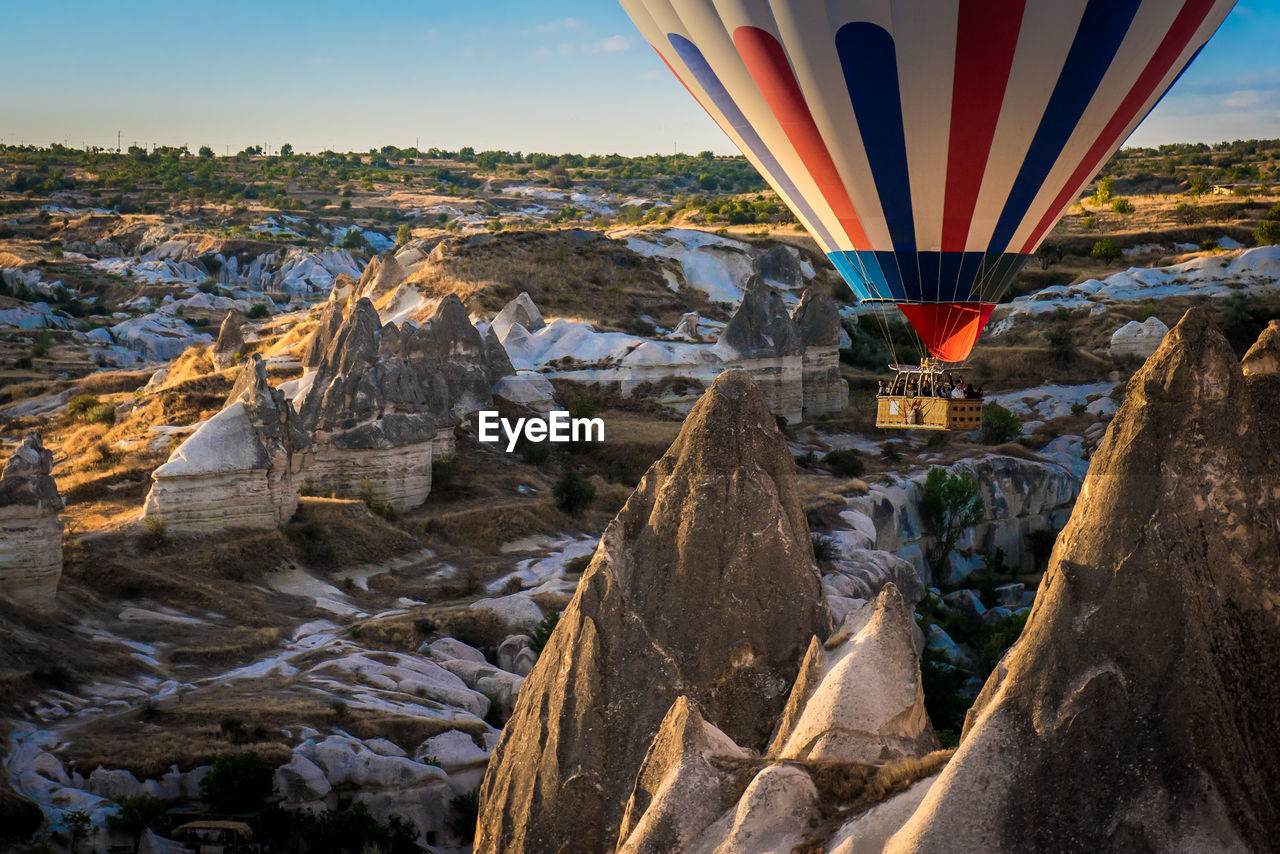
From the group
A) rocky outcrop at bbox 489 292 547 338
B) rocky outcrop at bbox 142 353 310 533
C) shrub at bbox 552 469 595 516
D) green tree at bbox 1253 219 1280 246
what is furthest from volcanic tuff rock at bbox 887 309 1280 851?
green tree at bbox 1253 219 1280 246

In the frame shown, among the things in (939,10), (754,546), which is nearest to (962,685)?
(939,10)

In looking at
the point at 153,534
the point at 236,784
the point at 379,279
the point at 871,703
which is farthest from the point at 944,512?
the point at 871,703

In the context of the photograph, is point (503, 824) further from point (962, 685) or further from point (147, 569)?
point (962, 685)

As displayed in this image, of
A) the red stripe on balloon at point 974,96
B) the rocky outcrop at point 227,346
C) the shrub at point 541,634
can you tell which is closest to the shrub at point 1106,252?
the rocky outcrop at point 227,346

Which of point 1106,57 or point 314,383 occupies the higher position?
point 1106,57

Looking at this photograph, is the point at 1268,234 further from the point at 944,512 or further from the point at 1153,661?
the point at 1153,661
